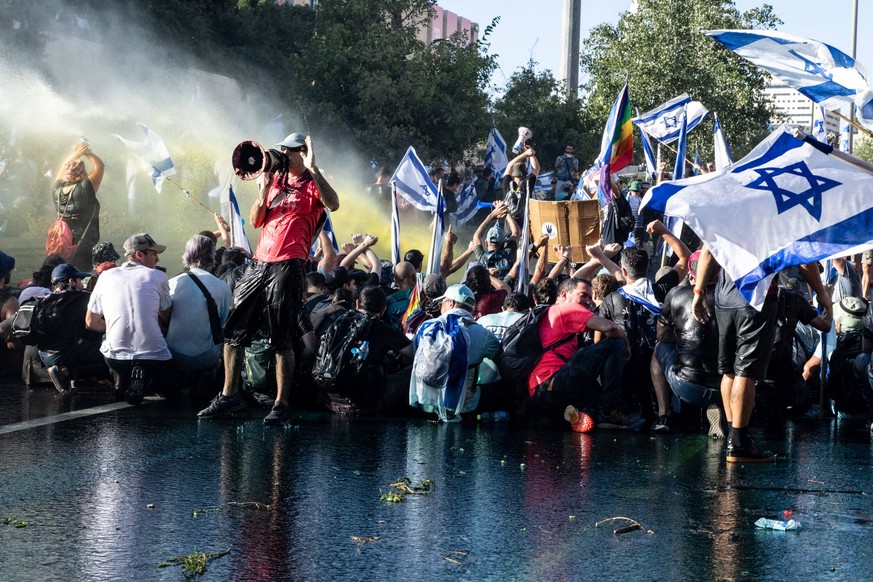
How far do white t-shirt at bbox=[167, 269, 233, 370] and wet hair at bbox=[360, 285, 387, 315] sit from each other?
1.28 m

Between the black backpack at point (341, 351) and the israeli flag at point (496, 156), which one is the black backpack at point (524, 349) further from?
the israeli flag at point (496, 156)

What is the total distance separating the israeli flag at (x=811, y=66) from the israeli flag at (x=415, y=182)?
5.91 metres

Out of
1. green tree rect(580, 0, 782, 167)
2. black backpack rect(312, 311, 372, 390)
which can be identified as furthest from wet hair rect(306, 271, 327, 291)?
green tree rect(580, 0, 782, 167)

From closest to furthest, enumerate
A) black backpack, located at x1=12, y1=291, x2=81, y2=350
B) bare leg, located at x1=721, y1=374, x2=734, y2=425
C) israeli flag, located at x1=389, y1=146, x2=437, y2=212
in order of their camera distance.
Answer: bare leg, located at x1=721, y1=374, x2=734, y2=425 → black backpack, located at x1=12, y1=291, x2=81, y2=350 → israeli flag, located at x1=389, y1=146, x2=437, y2=212

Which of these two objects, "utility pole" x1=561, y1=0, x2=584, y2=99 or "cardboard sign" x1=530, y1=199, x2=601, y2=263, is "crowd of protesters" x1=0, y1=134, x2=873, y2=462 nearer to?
"cardboard sign" x1=530, y1=199, x2=601, y2=263

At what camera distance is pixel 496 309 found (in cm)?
1030

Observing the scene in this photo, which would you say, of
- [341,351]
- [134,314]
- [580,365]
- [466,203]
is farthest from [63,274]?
[466,203]

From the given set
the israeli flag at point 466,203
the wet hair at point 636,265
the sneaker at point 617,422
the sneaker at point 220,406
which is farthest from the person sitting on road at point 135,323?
the israeli flag at point 466,203

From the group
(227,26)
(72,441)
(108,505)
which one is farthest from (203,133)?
(108,505)

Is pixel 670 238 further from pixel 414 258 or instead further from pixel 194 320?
pixel 414 258

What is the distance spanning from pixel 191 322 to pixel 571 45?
27.7 meters

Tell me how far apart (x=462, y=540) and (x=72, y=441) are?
323 cm

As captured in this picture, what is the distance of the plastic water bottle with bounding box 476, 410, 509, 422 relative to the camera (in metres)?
9.04

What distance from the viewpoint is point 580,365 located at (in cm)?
877
